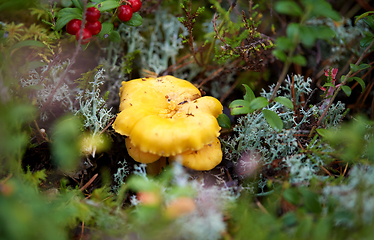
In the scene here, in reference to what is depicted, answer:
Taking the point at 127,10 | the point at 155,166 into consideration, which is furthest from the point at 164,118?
the point at 127,10

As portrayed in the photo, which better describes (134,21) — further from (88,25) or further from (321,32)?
(321,32)

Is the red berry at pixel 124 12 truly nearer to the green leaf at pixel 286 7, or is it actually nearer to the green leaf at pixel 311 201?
the green leaf at pixel 286 7

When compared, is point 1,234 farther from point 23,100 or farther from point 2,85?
point 23,100

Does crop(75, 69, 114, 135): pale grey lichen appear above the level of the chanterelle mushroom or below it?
below

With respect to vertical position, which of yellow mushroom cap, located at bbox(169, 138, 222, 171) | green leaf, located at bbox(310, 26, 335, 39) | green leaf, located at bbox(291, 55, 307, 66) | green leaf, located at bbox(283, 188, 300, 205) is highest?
→ green leaf, located at bbox(310, 26, 335, 39)

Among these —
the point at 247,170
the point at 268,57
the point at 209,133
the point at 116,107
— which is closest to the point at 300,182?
the point at 247,170

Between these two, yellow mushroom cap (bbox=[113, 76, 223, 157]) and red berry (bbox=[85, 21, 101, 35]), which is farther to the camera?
red berry (bbox=[85, 21, 101, 35])

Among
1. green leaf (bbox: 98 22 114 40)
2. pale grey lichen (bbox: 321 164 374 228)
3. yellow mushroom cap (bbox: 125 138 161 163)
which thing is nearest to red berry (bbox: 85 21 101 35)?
green leaf (bbox: 98 22 114 40)

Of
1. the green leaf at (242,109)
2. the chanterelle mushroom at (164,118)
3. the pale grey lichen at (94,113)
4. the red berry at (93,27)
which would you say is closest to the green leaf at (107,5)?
the red berry at (93,27)

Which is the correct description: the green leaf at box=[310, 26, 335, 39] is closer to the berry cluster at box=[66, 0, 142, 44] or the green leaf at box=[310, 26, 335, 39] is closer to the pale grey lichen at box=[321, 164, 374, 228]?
the pale grey lichen at box=[321, 164, 374, 228]
